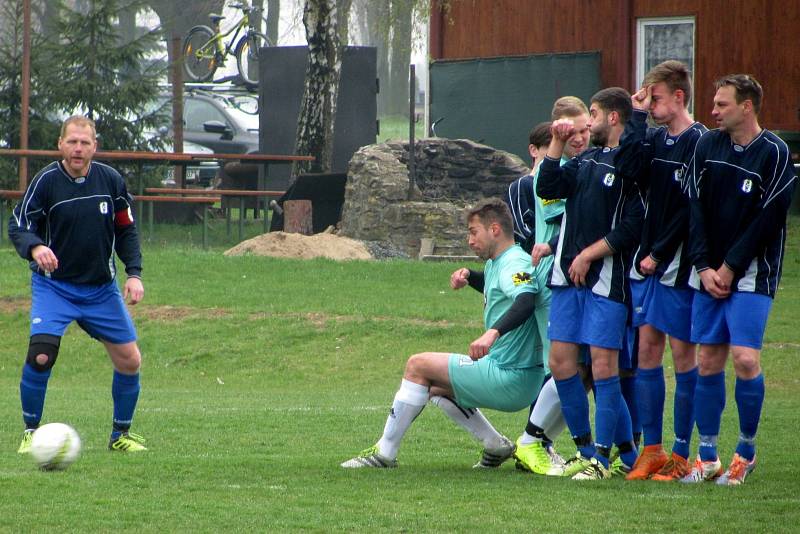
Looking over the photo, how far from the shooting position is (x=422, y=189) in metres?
23.0

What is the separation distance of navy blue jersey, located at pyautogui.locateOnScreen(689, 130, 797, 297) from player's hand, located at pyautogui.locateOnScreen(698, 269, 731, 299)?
0.15 feet

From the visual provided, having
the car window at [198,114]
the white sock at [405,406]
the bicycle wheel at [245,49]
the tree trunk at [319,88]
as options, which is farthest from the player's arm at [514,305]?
the bicycle wheel at [245,49]

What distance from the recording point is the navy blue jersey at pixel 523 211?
25.5ft

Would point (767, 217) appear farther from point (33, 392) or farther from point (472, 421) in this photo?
point (33, 392)

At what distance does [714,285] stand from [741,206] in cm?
41

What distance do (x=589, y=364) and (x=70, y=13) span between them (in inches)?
832

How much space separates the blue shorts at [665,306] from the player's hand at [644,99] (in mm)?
890

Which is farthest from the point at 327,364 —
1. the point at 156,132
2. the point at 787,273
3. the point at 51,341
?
the point at 156,132

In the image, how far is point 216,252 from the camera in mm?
21375

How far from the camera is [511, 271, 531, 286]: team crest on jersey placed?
7.02 metres

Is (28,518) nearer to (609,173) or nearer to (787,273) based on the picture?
(609,173)

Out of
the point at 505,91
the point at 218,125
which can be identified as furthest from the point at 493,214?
the point at 218,125

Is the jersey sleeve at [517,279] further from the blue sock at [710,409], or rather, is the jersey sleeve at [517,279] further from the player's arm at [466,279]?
the blue sock at [710,409]

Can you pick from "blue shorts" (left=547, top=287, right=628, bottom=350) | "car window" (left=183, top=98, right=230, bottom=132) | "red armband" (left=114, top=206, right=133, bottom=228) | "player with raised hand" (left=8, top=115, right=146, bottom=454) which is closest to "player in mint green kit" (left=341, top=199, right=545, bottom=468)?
"blue shorts" (left=547, top=287, right=628, bottom=350)
